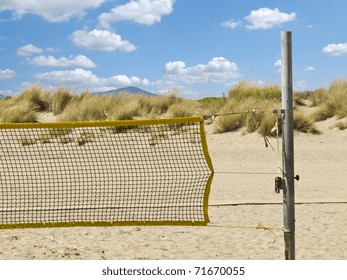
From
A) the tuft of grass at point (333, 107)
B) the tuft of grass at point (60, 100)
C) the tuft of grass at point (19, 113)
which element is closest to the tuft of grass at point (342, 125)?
the tuft of grass at point (333, 107)

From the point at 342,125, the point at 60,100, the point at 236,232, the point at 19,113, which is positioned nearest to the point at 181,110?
the point at 60,100

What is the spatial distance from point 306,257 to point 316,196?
3982 mm

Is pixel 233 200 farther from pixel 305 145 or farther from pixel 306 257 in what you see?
pixel 305 145

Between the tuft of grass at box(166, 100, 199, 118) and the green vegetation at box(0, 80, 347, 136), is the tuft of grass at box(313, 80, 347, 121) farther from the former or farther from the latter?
the tuft of grass at box(166, 100, 199, 118)

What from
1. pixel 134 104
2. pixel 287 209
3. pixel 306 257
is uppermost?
pixel 134 104

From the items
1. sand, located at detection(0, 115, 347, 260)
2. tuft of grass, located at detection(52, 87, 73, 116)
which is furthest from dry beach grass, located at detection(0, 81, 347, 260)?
tuft of grass, located at detection(52, 87, 73, 116)

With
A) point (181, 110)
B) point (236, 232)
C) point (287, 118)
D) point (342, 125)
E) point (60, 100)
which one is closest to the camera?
point (287, 118)

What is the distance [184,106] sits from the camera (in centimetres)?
2116

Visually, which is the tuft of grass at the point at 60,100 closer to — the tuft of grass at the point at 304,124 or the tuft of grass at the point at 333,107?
the tuft of grass at the point at 304,124

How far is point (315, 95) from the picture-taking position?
847 inches

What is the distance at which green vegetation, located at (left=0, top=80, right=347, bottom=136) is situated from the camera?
1861 cm

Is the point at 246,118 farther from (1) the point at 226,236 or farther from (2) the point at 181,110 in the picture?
(1) the point at 226,236

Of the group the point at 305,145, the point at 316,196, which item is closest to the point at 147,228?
the point at 316,196
